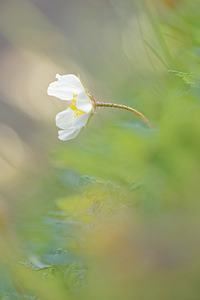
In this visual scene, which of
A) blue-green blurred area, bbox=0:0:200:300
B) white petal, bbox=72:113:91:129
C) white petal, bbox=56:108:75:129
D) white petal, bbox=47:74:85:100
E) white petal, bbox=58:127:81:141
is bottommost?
blue-green blurred area, bbox=0:0:200:300

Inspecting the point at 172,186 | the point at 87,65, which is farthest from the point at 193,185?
the point at 87,65

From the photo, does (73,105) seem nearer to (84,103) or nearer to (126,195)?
(84,103)

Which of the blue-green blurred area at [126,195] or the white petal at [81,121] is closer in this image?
the blue-green blurred area at [126,195]

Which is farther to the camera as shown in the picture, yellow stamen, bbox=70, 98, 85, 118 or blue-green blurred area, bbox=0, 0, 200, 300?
yellow stamen, bbox=70, 98, 85, 118

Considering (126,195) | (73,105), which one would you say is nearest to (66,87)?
(73,105)

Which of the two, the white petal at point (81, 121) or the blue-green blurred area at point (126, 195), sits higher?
the white petal at point (81, 121)

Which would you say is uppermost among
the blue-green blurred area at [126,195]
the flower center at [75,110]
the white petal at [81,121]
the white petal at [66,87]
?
the white petal at [66,87]

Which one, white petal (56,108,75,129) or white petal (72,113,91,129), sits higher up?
white petal (56,108,75,129)
